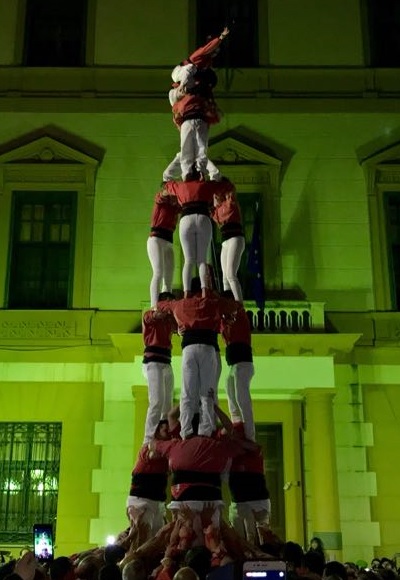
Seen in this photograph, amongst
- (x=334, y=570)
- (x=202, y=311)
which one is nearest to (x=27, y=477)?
(x=202, y=311)

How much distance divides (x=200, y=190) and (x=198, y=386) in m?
2.25

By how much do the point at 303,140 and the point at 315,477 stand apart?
21.8ft

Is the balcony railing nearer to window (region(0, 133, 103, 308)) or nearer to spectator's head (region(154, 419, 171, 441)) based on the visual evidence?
window (region(0, 133, 103, 308))

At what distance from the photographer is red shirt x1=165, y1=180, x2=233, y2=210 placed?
8.45 meters

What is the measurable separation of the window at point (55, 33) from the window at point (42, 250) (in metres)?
3.18

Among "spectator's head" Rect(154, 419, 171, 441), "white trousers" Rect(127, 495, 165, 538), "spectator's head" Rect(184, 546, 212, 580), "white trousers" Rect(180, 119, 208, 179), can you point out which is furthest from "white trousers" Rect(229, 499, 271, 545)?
"white trousers" Rect(180, 119, 208, 179)

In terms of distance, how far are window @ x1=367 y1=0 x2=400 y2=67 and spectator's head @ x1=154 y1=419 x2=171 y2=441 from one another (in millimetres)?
10575

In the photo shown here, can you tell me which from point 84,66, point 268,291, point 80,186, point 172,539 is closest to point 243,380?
point 172,539

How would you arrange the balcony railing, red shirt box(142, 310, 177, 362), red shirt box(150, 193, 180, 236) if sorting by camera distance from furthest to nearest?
the balcony railing → red shirt box(150, 193, 180, 236) → red shirt box(142, 310, 177, 362)

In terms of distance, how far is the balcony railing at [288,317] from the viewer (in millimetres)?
12781

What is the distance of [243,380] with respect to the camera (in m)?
7.96

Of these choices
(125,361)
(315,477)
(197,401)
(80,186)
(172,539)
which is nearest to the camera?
(172,539)

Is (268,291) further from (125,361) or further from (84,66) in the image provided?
(84,66)

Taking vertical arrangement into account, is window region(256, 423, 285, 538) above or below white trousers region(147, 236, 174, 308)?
below
